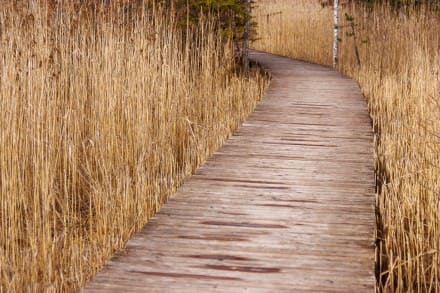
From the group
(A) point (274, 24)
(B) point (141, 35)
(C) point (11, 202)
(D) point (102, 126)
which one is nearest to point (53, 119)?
(D) point (102, 126)

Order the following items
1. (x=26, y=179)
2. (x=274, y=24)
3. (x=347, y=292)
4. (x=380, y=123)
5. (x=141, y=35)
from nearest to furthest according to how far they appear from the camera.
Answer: (x=347, y=292), (x=26, y=179), (x=141, y=35), (x=380, y=123), (x=274, y=24)

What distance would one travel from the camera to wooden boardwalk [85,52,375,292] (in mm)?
2561

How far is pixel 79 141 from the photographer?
4586mm

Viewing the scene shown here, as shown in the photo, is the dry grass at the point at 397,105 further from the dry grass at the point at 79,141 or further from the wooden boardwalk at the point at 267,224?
the dry grass at the point at 79,141

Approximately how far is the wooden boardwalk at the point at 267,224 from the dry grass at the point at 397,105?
0.52 ft

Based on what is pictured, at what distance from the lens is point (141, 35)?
17.3 feet

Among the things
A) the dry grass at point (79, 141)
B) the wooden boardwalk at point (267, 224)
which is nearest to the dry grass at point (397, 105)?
the wooden boardwalk at point (267, 224)

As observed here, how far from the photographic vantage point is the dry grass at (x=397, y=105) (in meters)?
3.14

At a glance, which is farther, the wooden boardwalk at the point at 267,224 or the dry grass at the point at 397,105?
the dry grass at the point at 397,105

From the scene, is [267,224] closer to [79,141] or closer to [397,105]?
[79,141]

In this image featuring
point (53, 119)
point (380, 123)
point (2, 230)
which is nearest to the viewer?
point (2, 230)

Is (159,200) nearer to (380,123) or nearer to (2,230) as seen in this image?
(2,230)

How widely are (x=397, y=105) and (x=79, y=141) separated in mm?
3217

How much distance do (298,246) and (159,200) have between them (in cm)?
128
